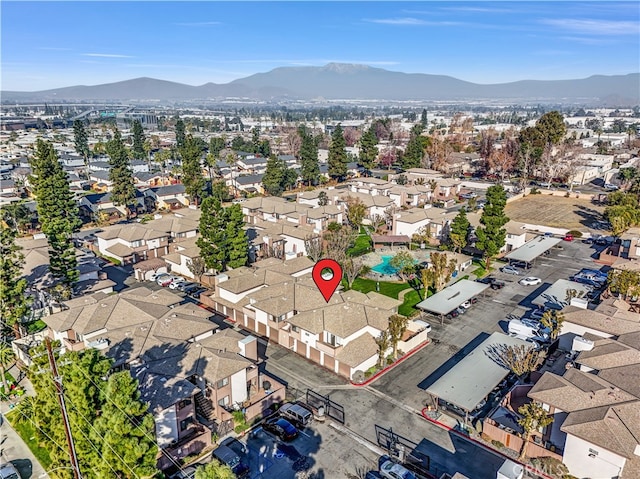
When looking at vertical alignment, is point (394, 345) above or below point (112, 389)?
below

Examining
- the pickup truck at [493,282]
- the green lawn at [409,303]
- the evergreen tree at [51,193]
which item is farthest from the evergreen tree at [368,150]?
the evergreen tree at [51,193]

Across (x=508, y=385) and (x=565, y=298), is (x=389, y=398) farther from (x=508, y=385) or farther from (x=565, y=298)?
(x=565, y=298)

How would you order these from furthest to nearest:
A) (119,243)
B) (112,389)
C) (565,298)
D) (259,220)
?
(259,220)
(119,243)
(565,298)
(112,389)

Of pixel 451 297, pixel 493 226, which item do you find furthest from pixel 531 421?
pixel 493 226

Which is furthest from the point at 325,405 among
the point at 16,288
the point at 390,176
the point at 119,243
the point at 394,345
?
the point at 390,176

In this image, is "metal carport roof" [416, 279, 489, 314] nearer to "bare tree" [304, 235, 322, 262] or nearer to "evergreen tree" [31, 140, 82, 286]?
"bare tree" [304, 235, 322, 262]

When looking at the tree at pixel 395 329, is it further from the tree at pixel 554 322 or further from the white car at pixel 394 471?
the tree at pixel 554 322

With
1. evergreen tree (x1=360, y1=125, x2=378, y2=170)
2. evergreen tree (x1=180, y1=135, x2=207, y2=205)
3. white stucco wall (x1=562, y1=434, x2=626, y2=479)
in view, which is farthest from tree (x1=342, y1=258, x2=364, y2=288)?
evergreen tree (x1=360, y1=125, x2=378, y2=170)
